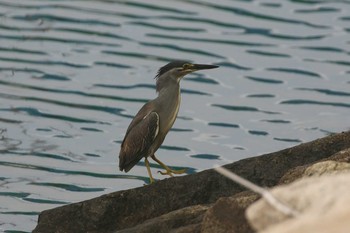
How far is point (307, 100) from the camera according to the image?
52.1 feet

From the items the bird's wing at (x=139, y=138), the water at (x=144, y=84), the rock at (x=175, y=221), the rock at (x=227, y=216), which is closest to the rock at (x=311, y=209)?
the rock at (x=227, y=216)

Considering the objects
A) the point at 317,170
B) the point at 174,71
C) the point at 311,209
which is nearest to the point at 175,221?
the point at 317,170

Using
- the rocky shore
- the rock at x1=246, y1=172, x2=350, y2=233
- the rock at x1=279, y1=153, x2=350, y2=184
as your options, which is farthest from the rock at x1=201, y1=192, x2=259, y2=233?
the rock at x1=246, y1=172, x2=350, y2=233

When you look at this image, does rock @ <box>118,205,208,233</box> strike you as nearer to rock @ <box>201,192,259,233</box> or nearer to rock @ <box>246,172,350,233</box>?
rock @ <box>201,192,259,233</box>

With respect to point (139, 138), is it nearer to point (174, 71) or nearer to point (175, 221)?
point (174, 71)

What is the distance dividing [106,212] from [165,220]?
882mm

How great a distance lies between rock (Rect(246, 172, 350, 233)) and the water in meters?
6.02

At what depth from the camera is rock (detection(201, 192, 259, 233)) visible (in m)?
8.02

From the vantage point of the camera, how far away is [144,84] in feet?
53.5

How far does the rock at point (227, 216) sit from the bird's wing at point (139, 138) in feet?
9.95

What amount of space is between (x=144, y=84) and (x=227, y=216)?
8332mm

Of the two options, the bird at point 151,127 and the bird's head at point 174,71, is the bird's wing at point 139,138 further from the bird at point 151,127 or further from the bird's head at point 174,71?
the bird's head at point 174,71

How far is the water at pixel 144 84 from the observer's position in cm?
1377

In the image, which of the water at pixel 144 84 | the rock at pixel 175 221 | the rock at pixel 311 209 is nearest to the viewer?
the rock at pixel 311 209
